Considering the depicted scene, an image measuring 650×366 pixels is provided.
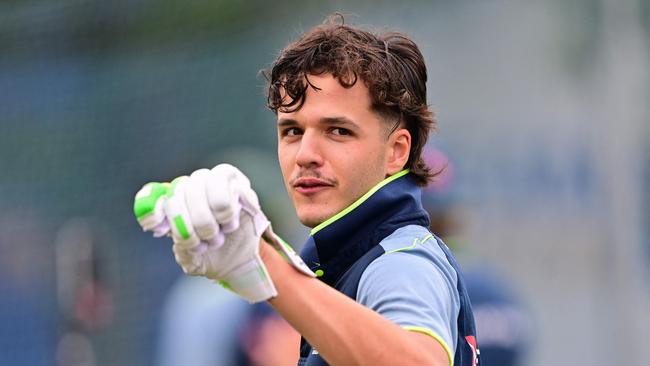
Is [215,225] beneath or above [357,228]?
above

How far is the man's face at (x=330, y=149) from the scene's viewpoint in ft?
8.36

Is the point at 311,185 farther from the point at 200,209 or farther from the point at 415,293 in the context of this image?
the point at 200,209

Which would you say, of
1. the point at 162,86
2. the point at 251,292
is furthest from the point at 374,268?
the point at 162,86

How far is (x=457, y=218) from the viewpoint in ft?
16.6

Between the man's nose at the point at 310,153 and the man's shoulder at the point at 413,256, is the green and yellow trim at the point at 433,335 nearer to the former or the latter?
the man's shoulder at the point at 413,256

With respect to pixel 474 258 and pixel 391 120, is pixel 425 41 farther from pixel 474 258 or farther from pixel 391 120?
pixel 391 120

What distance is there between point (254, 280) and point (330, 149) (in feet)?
1.84

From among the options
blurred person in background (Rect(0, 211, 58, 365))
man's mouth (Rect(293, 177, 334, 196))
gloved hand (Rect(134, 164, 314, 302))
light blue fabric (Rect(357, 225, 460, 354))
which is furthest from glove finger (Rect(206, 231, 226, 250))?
blurred person in background (Rect(0, 211, 58, 365))

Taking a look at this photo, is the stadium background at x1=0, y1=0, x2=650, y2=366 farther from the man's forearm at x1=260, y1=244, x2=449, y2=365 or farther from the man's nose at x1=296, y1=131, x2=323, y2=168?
the man's forearm at x1=260, y1=244, x2=449, y2=365

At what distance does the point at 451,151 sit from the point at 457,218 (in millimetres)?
1137

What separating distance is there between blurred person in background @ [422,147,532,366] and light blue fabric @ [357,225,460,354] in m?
2.46

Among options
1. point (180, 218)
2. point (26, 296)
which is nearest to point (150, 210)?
point (180, 218)

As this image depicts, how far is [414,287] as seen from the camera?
218cm

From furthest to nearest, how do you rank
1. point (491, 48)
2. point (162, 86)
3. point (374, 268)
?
1. point (162, 86)
2. point (491, 48)
3. point (374, 268)
